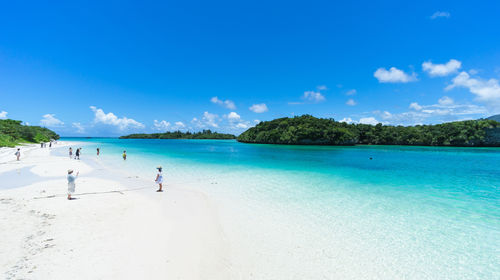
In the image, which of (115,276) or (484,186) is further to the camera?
(484,186)

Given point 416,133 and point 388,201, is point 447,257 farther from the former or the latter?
point 416,133

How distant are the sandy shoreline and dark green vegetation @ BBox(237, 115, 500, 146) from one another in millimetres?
96026

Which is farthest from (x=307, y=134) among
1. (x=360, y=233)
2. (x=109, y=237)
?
(x=109, y=237)

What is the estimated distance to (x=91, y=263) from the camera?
4.70m

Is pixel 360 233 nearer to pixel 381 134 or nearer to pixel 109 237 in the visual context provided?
pixel 109 237

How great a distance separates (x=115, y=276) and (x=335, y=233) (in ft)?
20.3

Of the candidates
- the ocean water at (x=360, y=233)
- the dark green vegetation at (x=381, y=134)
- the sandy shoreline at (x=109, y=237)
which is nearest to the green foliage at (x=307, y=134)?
the dark green vegetation at (x=381, y=134)

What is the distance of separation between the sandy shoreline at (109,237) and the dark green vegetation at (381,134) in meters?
96.0

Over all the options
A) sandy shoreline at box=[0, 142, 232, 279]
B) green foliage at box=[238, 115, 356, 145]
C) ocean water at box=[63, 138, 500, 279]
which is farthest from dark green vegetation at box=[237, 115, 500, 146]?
sandy shoreline at box=[0, 142, 232, 279]

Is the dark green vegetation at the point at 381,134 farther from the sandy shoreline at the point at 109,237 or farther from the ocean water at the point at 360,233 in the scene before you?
the sandy shoreline at the point at 109,237

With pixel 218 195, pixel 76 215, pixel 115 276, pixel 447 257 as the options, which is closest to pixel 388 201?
pixel 447 257

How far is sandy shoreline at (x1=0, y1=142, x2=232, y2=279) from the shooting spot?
14.8 ft

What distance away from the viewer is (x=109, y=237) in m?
6.02

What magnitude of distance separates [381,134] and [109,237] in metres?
128
